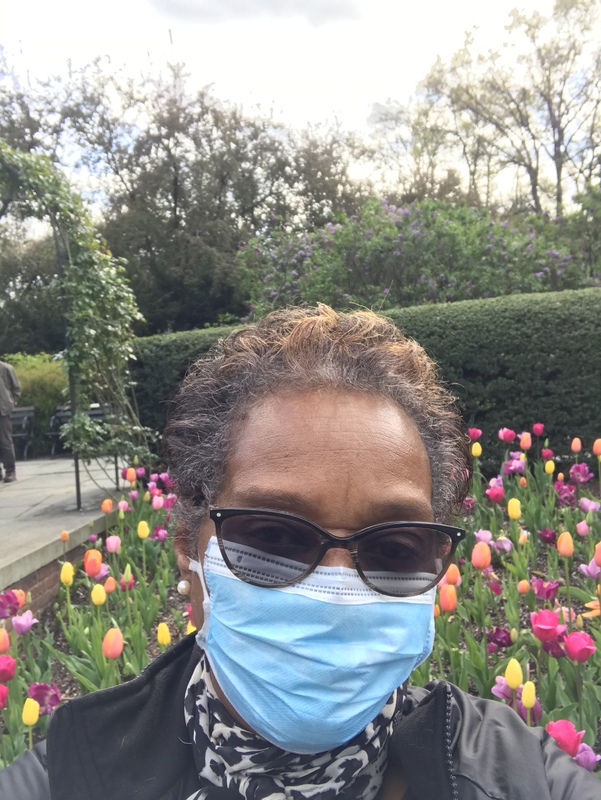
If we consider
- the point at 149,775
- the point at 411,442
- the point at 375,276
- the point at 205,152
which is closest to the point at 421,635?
the point at 411,442

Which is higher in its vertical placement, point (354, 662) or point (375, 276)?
point (375, 276)

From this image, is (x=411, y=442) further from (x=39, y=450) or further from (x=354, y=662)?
(x=39, y=450)

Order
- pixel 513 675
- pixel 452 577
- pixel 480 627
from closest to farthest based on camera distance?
pixel 513 675 < pixel 452 577 < pixel 480 627

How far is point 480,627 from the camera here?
2.81 meters

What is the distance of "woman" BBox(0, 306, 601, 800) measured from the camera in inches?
40.7

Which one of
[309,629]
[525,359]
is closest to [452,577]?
[309,629]

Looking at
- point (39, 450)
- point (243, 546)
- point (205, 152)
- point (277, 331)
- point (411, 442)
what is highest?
point (205, 152)

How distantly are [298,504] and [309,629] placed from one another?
209mm

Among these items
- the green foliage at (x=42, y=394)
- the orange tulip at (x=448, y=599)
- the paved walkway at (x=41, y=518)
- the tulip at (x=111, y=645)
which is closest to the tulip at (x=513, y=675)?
the orange tulip at (x=448, y=599)

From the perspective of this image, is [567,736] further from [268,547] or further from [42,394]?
[42,394]

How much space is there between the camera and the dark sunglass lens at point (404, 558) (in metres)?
1.09

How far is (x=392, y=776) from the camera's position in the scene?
1085 mm

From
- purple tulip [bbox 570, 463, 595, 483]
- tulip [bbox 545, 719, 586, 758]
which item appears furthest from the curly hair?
purple tulip [bbox 570, 463, 595, 483]

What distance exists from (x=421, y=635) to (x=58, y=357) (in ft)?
15.6
